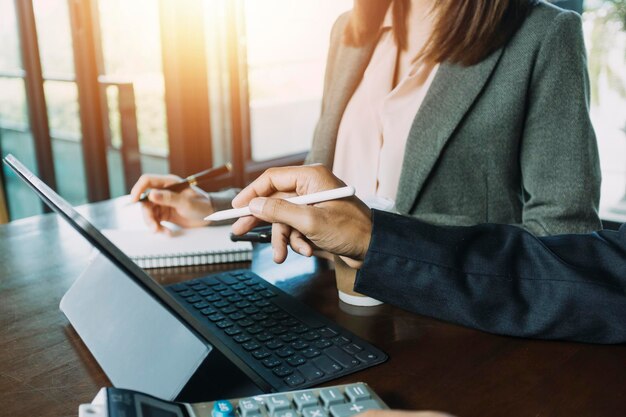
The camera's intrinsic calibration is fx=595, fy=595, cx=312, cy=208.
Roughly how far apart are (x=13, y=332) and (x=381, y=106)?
0.90 m

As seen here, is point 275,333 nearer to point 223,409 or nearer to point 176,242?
point 223,409

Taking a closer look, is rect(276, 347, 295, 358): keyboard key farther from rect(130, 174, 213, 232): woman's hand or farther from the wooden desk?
rect(130, 174, 213, 232): woman's hand

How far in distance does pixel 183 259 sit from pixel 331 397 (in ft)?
1.75

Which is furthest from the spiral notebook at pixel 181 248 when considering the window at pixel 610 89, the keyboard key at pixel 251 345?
the window at pixel 610 89

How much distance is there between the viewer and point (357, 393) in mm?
521

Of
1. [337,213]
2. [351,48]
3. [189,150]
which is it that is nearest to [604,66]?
[351,48]

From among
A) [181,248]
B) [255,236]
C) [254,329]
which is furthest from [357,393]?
[181,248]

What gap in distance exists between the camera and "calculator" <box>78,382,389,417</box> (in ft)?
1.50

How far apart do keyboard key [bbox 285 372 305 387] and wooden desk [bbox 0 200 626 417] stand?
0.14 feet

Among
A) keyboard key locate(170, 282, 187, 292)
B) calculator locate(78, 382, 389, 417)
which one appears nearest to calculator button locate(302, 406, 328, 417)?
calculator locate(78, 382, 389, 417)

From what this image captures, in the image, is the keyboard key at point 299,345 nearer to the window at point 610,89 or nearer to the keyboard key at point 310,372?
the keyboard key at point 310,372

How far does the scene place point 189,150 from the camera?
4039mm

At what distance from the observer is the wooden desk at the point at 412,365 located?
1.93 feet

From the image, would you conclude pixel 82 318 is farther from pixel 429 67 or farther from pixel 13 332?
pixel 429 67
